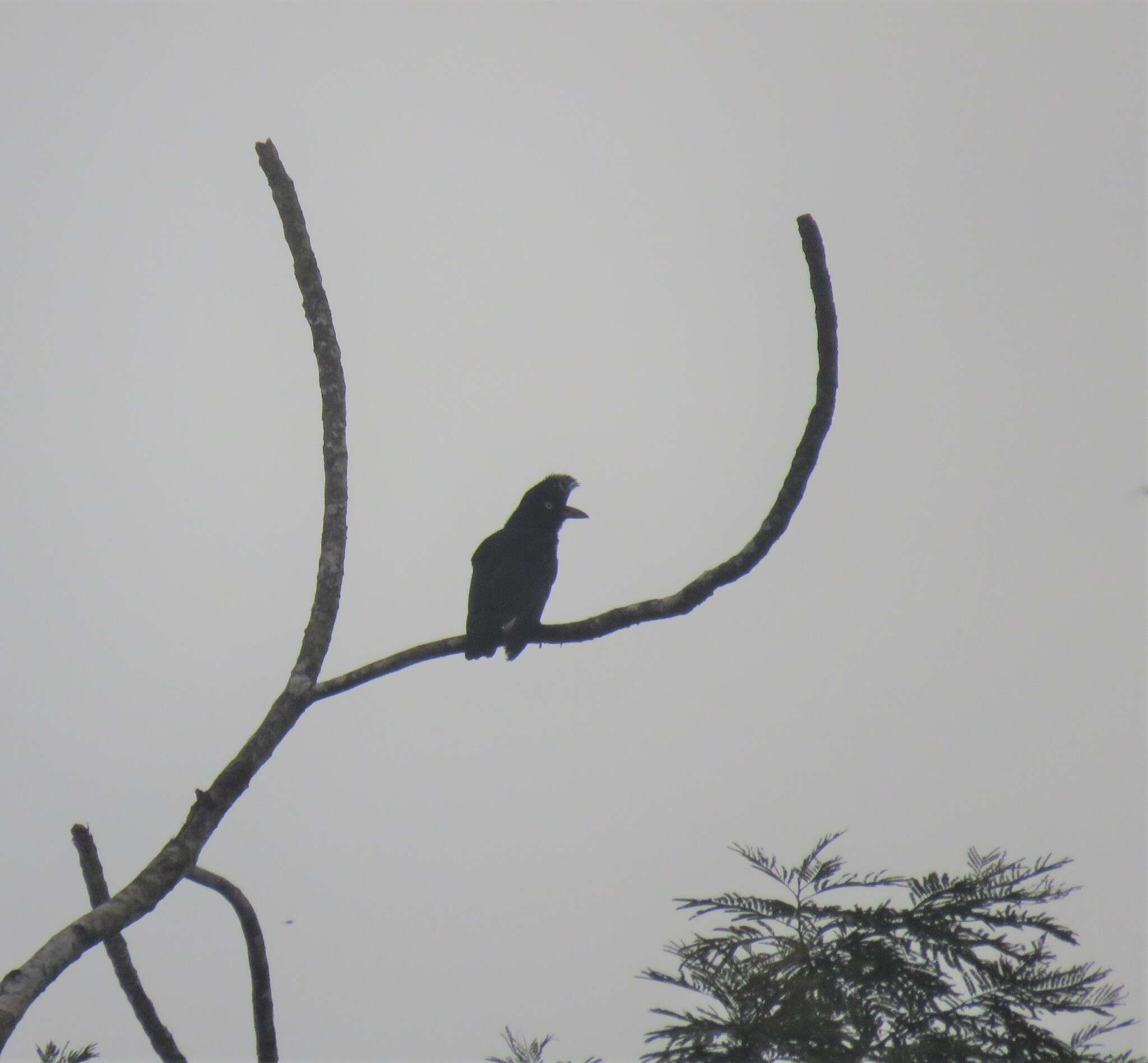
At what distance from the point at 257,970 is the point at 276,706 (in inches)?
39.1

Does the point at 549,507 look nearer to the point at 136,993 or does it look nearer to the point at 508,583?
the point at 508,583

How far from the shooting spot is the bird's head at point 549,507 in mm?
7223

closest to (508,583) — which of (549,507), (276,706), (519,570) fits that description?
(519,570)

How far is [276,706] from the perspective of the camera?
344 centimetres

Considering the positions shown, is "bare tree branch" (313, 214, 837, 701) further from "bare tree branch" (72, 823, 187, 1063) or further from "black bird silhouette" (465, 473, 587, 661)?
"black bird silhouette" (465, 473, 587, 661)

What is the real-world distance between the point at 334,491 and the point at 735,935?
1.85 metres

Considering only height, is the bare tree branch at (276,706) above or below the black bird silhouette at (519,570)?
below

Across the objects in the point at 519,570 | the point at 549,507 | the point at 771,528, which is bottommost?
the point at 771,528

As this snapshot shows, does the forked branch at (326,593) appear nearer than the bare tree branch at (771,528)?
Yes

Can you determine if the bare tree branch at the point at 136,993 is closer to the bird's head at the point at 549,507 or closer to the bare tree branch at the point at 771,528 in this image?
the bare tree branch at the point at 771,528

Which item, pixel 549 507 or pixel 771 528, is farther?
pixel 549 507

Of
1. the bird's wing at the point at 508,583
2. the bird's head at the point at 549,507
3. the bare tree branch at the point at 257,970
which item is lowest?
the bare tree branch at the point at 257,970

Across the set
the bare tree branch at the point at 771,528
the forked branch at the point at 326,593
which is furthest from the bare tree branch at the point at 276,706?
the bare tree branch at the point at 771,528

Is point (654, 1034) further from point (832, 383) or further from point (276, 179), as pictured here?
point (276, 179)
